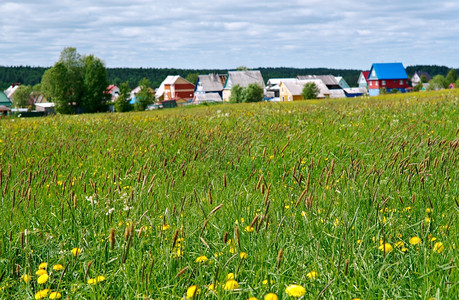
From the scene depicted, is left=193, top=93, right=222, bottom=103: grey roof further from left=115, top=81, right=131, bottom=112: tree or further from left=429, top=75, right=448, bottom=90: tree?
left=429, top=75, right=448, bottom=90: tree

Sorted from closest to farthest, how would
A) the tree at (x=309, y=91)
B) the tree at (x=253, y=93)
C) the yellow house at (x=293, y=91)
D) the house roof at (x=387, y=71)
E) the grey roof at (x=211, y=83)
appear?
the tree at (x=309, y=91) → the tree at (x=253, y=93) → the yellow house at (x=293, y=91) → the house roof at (x=387, y=71) → the grey roof at (x=211, y=83)

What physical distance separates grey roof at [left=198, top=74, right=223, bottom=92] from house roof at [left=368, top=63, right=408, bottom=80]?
130 feet

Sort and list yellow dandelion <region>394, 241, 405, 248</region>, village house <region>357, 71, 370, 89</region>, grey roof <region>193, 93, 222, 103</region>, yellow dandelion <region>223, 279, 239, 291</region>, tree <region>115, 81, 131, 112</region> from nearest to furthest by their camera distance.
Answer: yellow dandelion <region>223, 279, 239, 291</region> < yellow dandelion <region>394, 241, 405, 248</region> < tree <region>115, 81, 131, 112</region> < grey roof <region>193, 93, 222, 103</region> < village house <region>357, 71, 370, 89</region>

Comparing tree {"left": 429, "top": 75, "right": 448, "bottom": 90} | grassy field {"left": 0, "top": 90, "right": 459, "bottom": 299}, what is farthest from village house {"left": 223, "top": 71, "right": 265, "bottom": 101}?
grassy field {"left": 0, "top": 90, "right": 459, "bottom": 299}

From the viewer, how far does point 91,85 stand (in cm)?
7125

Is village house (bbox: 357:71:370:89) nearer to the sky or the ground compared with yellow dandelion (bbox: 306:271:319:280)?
nearer to the sky

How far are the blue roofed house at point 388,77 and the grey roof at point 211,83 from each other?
1540 inches

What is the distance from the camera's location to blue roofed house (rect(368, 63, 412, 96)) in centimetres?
11269

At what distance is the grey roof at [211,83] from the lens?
11281 centimetres

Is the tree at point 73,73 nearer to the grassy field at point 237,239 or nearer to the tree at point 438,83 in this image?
the grassy field at point 237,239

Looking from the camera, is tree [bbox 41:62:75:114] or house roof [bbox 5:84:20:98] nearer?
tree [bbox 41:62:75:114]

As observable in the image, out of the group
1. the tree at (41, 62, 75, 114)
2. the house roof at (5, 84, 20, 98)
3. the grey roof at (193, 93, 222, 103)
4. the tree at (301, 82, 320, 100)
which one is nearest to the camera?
the tree at (41, 62, 75, 114)

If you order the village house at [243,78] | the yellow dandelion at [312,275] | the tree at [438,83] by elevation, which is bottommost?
the yellow dandelion at [312,275]

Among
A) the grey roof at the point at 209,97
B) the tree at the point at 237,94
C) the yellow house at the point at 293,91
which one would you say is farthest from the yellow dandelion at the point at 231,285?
the grey roof at the point at 209,97
